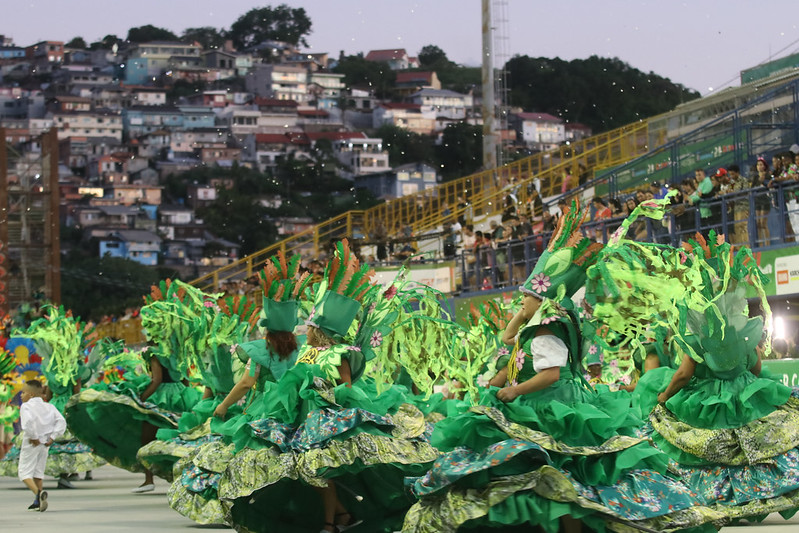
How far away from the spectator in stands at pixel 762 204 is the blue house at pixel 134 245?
52786 millimetres

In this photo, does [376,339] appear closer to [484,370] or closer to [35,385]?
[484,370]

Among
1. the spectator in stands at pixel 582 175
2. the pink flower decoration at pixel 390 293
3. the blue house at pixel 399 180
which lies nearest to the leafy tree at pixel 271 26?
the blue house at pixel 399 180

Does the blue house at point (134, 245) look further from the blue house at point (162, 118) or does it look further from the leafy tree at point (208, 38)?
the leafy tree at point (208, 38)

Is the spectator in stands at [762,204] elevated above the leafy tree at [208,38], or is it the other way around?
the leafy tree at [208,38]

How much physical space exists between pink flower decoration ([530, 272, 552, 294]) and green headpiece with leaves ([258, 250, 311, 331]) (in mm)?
2760

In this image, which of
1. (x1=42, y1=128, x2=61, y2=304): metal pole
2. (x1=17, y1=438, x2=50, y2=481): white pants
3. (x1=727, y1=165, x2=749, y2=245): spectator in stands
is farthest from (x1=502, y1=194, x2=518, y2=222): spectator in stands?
(x1=42, y1=128, x2=61, y2=304): metal pole

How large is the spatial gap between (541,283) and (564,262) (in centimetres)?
18

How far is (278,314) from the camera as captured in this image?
9.48 meters

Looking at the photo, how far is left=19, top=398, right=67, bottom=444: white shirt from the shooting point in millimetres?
12281

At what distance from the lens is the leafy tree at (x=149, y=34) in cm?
10594

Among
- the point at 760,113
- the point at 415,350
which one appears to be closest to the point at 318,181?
the point at 760,113

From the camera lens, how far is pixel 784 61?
28531 millimetres

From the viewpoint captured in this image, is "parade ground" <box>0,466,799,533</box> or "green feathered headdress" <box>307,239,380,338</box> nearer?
"green feathered headdress" <box>307,239,380,338</box>

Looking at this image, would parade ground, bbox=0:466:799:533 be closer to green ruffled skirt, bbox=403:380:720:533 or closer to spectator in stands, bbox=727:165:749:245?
green ruffled skirt, bbox=403:380:720:533
